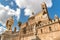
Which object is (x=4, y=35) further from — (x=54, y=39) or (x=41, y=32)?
(x=41, y=32)

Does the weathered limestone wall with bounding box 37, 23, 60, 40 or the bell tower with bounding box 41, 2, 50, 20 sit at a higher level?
the bell tower with bounding box 41, 2, 50, 20

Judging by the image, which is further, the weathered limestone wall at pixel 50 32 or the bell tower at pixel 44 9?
the bell tower at pixel 44 9

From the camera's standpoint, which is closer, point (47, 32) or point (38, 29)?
point (47, 32)

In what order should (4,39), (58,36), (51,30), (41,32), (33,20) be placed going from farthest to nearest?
(33,20) < (41,32) < (51,30) < (58,36) < (4,39)

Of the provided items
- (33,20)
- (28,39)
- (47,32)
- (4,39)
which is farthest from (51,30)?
(4,39)

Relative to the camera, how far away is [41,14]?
5697cm

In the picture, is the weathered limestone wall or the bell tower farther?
the bell tower

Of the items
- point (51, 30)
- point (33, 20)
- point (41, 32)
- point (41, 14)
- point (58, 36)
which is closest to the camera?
point (58, 36)

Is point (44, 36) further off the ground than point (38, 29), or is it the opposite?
point (38, 29)

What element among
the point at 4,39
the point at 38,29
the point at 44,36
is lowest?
the point at 4,39

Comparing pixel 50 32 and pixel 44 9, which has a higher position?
pixel 44 9

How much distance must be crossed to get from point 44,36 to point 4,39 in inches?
1080

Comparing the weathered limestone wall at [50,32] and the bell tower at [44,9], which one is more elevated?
the bell tower at [44,9]

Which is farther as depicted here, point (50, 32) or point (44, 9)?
point (44, 9)
